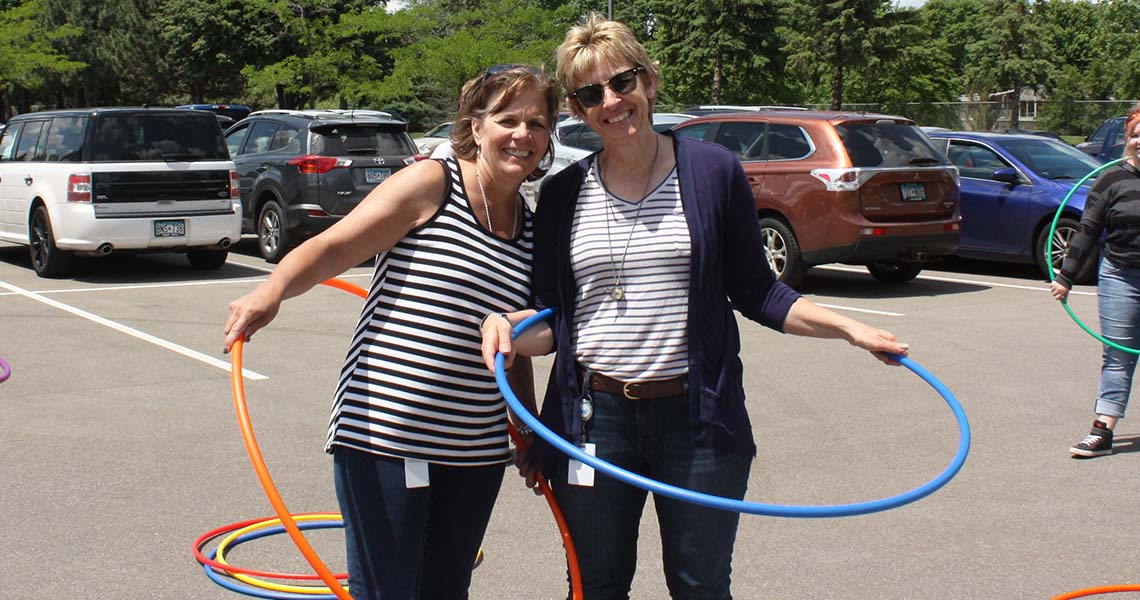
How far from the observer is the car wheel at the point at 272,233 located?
15.5 metres

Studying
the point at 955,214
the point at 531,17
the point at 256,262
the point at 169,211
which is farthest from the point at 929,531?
the point at 531,17

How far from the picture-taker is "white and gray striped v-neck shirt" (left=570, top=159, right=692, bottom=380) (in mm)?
2982

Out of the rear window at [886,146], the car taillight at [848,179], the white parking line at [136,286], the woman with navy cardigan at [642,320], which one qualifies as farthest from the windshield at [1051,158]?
the woman with navy cardigan at [642,320]

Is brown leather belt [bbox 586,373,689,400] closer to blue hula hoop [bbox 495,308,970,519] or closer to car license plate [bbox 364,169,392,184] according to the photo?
blue hula hoop [bbox 495,308,970,519]

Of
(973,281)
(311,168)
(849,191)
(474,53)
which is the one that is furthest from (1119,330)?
(474,53)

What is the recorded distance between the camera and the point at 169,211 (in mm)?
13711

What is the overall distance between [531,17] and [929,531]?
Result: 32360 mm

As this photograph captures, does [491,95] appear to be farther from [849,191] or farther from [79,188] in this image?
[79,188]

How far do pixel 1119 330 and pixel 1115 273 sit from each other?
0.33 meters

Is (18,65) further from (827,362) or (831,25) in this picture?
(827,362)

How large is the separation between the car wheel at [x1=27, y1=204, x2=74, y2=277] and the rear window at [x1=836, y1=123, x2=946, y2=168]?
8.98m

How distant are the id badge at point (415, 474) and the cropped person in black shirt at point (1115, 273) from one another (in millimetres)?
4992

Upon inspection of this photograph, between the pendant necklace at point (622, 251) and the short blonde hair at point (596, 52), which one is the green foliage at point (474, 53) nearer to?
the short blonde hair at point (596, 52)

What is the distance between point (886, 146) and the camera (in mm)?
12992
